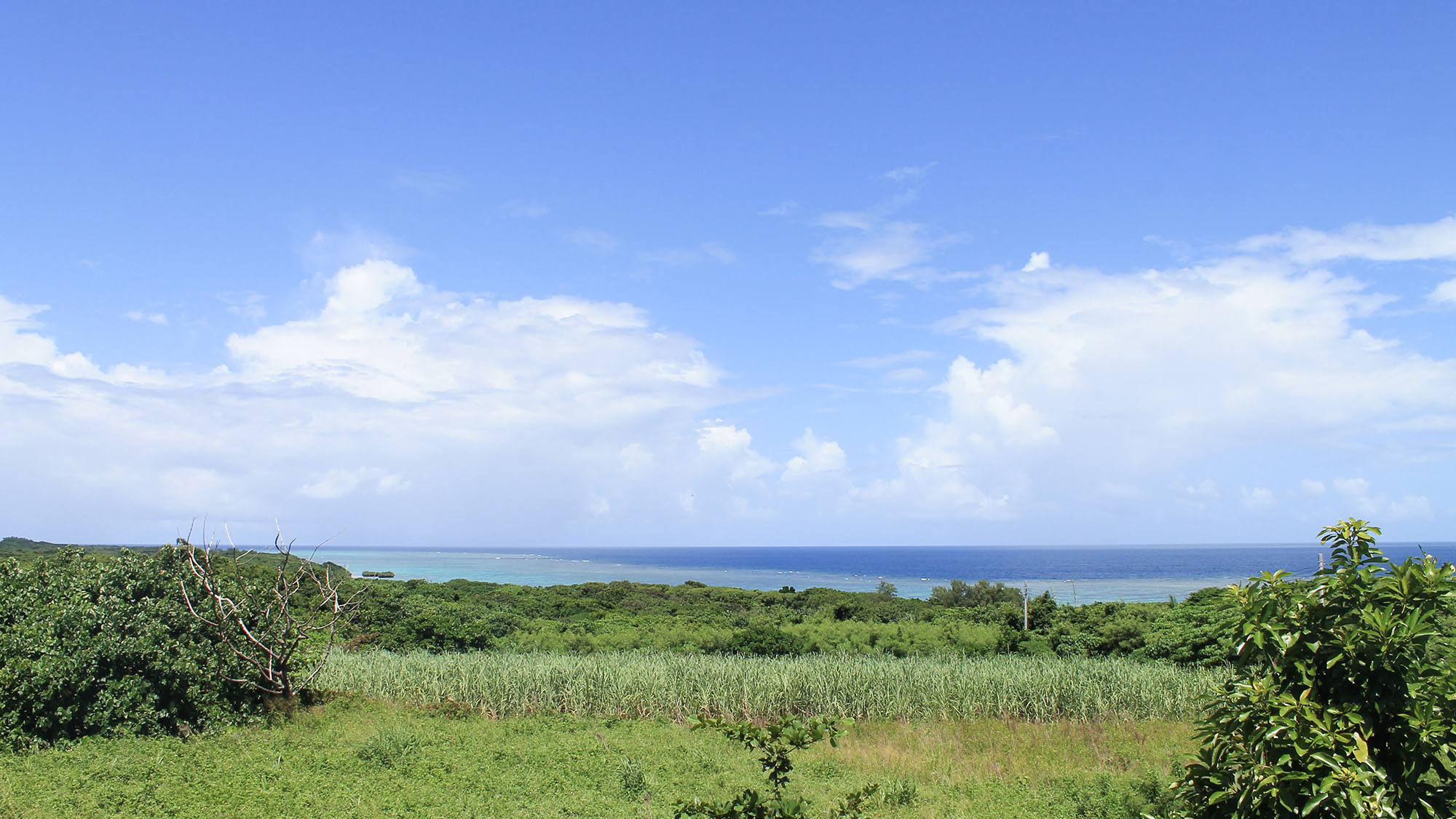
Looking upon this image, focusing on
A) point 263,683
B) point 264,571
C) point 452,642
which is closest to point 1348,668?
point 263,683

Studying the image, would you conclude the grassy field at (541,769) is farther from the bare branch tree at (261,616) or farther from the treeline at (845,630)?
the treeline at (845,630)

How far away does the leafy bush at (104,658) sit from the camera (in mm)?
8891

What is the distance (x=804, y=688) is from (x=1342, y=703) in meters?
9.79

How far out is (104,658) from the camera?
9242 millimetres

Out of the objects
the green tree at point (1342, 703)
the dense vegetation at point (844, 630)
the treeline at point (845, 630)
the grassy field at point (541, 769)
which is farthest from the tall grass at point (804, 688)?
the green tree at point (1342, 703)

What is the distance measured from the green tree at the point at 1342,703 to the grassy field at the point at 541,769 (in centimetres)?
452

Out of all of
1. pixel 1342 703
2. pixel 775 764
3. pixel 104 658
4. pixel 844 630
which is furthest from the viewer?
pixel 844 630

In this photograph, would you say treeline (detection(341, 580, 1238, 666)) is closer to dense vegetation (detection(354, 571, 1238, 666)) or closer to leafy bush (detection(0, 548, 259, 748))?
dense vegetation (detection(354, 571, 1238, 666))

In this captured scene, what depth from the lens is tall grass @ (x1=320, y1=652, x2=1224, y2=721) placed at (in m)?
12.1

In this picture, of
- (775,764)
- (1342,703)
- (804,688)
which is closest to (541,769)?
(804,688)

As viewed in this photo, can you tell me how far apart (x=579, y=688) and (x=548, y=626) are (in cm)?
889

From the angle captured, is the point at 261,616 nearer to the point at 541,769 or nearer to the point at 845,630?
the point at 541,769

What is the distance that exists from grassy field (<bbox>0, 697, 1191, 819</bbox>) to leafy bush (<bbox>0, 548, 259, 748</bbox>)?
0.47 m

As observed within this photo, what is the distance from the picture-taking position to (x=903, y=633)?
1770 centimetres
